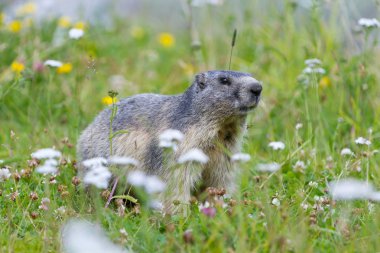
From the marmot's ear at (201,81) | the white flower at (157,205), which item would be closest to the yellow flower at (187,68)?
the marmot's ear at (201,81)

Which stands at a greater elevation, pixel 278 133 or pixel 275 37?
pixel 275 37

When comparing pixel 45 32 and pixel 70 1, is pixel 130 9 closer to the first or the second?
pixel 70 1

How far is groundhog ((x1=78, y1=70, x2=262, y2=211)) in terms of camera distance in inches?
182

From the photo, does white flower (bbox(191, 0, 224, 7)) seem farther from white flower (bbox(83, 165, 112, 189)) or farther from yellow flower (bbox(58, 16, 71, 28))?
white flower (bbox(83, 165, 112, 189))

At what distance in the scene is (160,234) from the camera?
3820mm

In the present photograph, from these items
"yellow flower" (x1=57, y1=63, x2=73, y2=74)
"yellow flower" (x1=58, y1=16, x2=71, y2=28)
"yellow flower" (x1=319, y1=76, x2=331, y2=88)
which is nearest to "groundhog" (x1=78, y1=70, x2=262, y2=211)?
"yellow flower" (x1=57, y1=63, x2=73, y2=74)

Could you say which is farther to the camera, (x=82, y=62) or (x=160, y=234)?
(x=82, y=62)

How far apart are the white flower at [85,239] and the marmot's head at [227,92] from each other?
4.28 feet

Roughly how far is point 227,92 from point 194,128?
331 millimetres


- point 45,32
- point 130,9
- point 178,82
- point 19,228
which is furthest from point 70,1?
point 19,228

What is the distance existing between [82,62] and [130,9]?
209 inches

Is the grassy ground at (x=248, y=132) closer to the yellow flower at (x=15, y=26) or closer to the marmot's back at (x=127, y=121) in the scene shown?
the yellow flower at (x=15, y=26)

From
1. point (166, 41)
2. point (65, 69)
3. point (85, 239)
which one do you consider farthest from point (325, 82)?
point (85, 239)

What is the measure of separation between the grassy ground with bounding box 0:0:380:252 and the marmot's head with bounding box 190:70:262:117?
504mm
